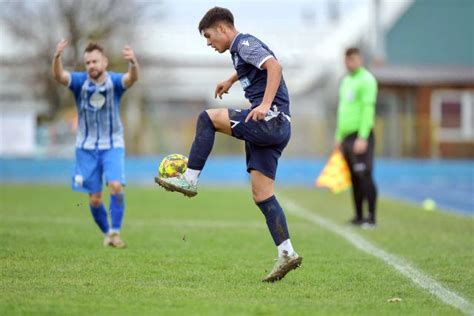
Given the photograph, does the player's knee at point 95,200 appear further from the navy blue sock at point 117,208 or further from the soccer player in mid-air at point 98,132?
the navy blue sock at point 117,208

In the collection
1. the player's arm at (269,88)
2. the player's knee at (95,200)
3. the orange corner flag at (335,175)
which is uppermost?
the player's arm at (269,88)

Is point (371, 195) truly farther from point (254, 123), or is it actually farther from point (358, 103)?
point (254, 123)

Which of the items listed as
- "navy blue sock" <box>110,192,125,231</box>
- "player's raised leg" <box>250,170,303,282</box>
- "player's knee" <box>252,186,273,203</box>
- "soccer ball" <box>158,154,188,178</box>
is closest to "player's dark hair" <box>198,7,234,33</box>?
"soccer ball" <box>158,154,188,178</box>

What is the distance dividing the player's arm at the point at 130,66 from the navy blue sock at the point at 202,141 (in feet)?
8.24

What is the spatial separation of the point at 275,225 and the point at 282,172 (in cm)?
2270

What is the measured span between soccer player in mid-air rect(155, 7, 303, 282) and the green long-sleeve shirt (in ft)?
18.7

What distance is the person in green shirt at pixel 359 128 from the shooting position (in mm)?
13008

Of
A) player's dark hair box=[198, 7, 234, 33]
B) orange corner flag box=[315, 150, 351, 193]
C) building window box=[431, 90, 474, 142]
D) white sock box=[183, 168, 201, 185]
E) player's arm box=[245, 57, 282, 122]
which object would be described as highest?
player's dark hair box=[198, 7, 234, 33]

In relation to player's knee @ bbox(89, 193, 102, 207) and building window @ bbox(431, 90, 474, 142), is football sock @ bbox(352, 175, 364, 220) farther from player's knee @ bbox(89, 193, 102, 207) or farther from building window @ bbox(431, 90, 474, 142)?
building window @ bbox(431, 90, 474, 142)

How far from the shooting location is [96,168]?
1016 centimetres

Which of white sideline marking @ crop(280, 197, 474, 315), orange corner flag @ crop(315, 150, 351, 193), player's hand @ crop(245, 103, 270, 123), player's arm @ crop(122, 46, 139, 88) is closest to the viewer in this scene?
white sideline marking @ crop(280, 197, 474, 315)

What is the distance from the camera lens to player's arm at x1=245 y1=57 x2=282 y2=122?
6938 millimetres

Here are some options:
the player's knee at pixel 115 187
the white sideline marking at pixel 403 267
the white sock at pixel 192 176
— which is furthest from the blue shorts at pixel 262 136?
the player's knee at pixel 115 187

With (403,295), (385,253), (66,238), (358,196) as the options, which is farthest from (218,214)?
(403,295)
